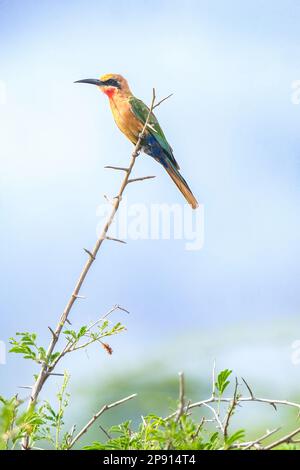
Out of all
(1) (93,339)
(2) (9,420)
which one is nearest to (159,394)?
(1) (93,339)

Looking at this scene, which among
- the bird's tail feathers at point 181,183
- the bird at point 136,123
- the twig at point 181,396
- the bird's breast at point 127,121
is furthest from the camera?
the bird's breast at point 127,121

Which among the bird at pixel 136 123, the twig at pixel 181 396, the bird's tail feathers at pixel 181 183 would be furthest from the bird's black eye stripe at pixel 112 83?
the twig at pixel 181 396

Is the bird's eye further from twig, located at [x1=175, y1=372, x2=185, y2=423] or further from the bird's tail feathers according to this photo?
twig, located at [x1=175, y1=372, x2=185, y2=423]

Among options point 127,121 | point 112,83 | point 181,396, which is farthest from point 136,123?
point 181,396

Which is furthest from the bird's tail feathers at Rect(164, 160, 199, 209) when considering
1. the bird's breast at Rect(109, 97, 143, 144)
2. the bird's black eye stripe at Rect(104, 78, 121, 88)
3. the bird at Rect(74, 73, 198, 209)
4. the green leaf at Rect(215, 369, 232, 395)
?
the green leaf at Rect(215, 369, 232, 395)

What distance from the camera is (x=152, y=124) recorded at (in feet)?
5.77

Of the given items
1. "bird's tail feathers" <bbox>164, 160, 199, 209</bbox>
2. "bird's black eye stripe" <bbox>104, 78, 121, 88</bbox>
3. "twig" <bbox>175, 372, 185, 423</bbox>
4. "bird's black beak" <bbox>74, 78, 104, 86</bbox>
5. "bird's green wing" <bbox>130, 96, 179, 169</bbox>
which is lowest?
"twig" <bbox>175, 372, 185, 423</bbox>

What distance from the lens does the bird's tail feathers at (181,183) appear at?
5.15ft

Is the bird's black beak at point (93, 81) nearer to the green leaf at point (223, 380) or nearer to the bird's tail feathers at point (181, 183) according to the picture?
the bird's tail feathers at point (181, 183)

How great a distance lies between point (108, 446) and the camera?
499 millimetres

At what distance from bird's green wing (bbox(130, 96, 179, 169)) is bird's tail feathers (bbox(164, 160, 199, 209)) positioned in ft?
0.07

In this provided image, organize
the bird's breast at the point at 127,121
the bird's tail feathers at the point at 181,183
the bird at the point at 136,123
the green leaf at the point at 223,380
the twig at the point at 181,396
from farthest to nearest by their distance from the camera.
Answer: the bird's breast at the point at 127,121 < the bird at the point at 136,123 < the bird's tail feathers at the point at 181,183 < the green leaf at the point at 223,380 < the twig at the point at 181,396

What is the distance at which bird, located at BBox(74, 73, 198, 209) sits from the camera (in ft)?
5.51
